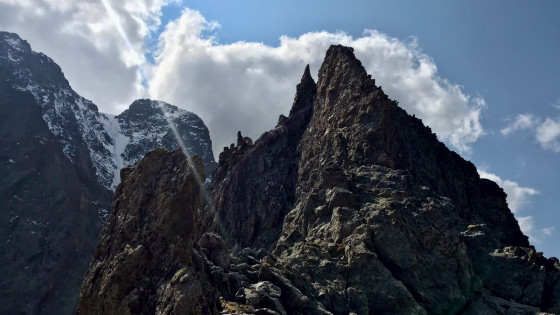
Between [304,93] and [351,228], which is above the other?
[304,93]

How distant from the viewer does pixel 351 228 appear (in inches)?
2933

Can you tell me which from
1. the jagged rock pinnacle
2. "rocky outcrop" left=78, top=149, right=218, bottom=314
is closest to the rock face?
"rocky outcrop" left=78, top=149, right=218, bottom=314

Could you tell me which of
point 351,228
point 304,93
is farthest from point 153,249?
point 304,93

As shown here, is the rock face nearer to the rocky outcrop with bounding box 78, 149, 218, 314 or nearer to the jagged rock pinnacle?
the rocky outcrop with bounding box 78, 149, 218, 314

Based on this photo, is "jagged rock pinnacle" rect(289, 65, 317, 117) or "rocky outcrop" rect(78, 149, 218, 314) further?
"jagged rock pinnacle" rect(289, 65, 317, 117)

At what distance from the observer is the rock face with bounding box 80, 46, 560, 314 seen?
5620 centimetres

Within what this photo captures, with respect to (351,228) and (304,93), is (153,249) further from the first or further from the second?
(304,93)

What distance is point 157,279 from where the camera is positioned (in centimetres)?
4919

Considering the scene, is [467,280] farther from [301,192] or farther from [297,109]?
[297,109]

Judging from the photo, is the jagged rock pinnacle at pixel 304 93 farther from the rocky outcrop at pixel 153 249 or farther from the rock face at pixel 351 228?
the rocky outcrop at pixel 153 249

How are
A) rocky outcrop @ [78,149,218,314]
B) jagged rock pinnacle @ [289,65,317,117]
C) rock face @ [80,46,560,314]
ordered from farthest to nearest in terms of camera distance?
1. jagged rock pinnacle @ [289,65,317,117]
2. rock face @ [80,46,560,314]
3. rocky outcrop @ [78,149,218,314]

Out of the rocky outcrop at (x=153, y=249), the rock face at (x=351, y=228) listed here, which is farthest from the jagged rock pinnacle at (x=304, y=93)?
the rocky outcrop at (x=153, y=249)

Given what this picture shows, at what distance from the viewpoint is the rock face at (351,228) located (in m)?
56.2

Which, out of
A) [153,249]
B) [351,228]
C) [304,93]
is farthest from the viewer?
[304,93]
